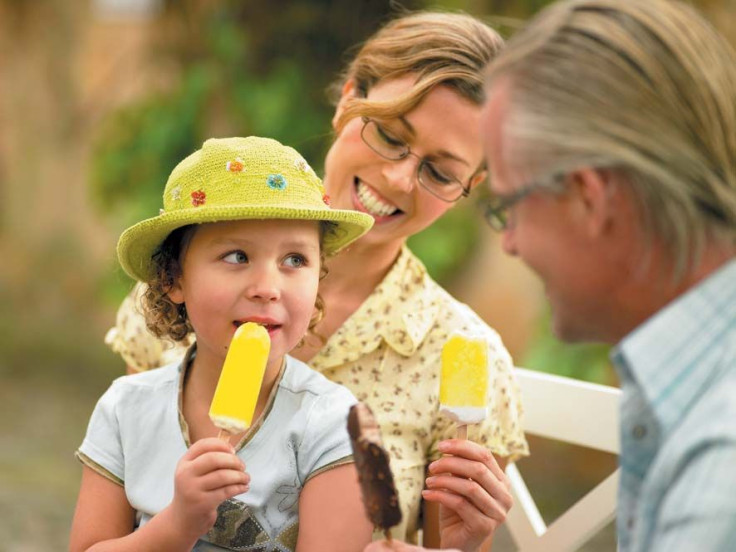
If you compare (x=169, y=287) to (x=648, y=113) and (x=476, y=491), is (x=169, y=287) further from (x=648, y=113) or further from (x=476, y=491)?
(x=648, y=113)

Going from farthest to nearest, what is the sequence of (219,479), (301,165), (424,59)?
(424,59) < (301,165) < (219,479)

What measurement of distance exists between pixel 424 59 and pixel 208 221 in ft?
2.11

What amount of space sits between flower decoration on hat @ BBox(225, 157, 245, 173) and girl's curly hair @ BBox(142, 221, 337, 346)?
0.39ft

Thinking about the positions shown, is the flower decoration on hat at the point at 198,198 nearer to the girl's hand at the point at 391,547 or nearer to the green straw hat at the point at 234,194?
the green straw hat at the point at 234,194

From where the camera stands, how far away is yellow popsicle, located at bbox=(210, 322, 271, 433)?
64.3 inches

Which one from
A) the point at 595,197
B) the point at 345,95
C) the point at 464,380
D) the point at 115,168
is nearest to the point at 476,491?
the point at 464,380

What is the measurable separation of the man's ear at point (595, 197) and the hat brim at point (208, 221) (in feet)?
1.95

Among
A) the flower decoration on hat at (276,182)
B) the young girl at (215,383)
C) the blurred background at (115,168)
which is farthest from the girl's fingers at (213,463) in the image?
the blurred background at (115,168)

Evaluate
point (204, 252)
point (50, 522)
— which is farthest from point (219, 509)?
point (50, 522)

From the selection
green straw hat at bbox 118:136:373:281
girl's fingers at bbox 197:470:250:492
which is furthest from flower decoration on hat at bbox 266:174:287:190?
girl's fingers at bbox 197:470:250:492

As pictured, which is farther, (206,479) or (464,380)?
(464,380)

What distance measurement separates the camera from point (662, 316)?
1296 millimetres

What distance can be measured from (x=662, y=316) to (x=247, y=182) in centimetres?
79

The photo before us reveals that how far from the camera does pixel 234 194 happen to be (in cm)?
180
